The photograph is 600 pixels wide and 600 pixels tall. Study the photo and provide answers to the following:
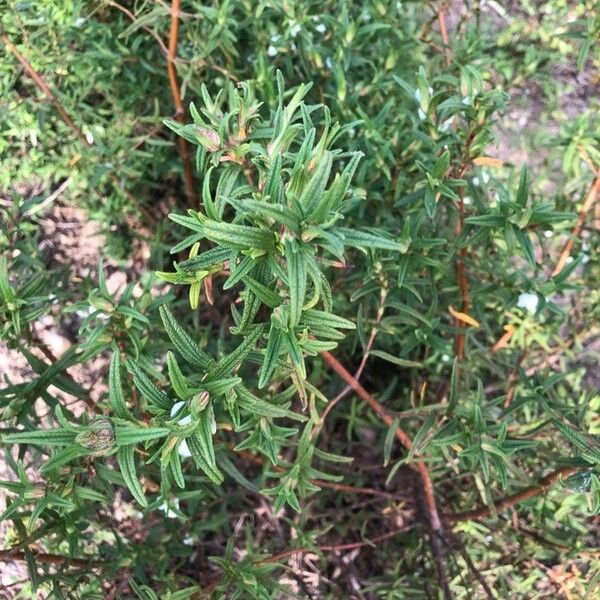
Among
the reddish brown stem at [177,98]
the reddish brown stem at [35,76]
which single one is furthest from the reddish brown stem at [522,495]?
the reddish brown stem at [35,76]

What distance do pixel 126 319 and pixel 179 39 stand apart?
1.19 meters

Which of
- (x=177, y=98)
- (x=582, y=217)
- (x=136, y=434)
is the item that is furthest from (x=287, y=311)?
(x=582, y=217)

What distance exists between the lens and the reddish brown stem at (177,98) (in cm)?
197

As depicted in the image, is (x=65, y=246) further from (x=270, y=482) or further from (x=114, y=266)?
(x=270, y=482)

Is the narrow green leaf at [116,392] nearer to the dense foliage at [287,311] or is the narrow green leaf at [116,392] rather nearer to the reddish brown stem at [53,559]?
the dense foliage at [287,311]

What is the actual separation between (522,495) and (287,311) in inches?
44.8

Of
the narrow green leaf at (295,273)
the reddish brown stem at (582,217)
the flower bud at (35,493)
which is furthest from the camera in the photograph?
the reddish brown stem at (582,217)

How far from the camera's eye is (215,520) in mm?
2279

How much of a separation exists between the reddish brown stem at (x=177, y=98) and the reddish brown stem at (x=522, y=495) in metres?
1.52

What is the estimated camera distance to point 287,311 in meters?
1.21

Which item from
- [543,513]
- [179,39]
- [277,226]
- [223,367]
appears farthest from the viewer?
[179,39]

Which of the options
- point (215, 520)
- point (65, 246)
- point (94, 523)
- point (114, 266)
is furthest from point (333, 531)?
point (65, 246)

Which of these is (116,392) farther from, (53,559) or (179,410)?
(53,559)

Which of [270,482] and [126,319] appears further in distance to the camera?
[270,482]
